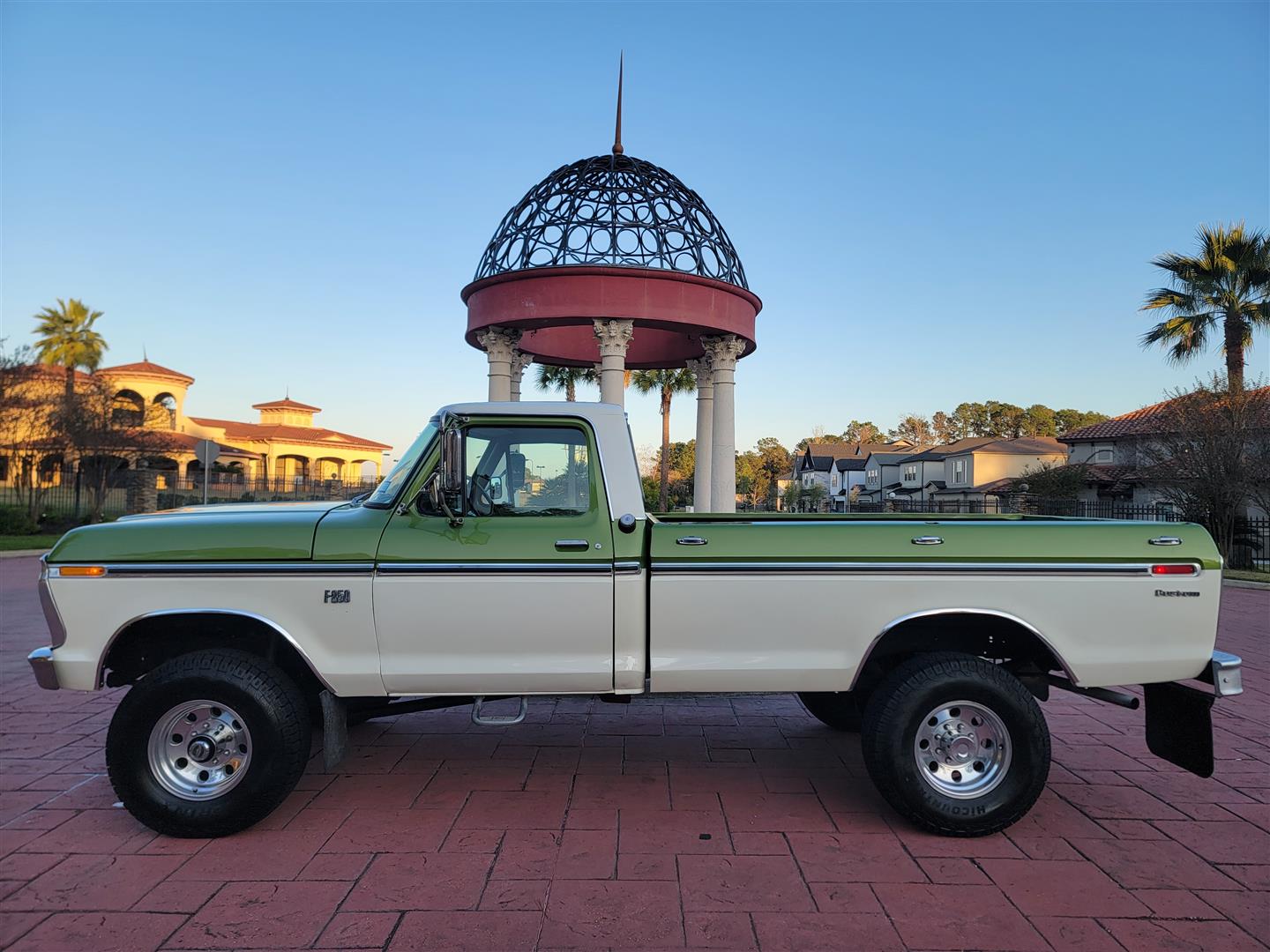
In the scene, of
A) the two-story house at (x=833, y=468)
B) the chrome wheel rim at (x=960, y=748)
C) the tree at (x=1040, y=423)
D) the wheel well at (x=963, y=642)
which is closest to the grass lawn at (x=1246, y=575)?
the wheel well at (x=963, y=642)

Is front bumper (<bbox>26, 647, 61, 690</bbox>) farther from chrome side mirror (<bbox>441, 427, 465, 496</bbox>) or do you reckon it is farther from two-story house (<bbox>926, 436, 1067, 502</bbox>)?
two-story house (<bbox>926, 436, 1067, 502</bbox>)

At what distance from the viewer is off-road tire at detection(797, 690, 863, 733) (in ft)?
17.5

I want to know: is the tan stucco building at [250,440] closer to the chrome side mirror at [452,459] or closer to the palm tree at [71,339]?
the palm tree at [71,339]

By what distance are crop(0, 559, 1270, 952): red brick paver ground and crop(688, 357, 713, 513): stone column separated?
910 centimetres

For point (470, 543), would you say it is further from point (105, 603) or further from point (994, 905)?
point (994, 905)

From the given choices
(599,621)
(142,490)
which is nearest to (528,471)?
(599,621)

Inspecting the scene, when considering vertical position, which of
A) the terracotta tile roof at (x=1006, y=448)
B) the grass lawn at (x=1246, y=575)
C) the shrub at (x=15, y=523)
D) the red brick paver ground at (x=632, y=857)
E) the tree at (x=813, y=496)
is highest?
the terracotta tile roof at (x=1006, y=448)

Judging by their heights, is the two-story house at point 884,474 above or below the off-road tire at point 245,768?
above

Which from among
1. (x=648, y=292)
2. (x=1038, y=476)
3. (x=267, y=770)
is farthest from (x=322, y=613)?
(x=1038, y=476)

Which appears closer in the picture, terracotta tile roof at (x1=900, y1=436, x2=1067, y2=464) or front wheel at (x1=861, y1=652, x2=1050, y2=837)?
front wheel at (x1=861, y1=652, x2=1050, y2=837)

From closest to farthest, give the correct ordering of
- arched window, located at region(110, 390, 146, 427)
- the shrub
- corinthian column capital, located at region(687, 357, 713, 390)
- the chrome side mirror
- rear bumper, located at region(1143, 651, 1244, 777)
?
the chrome side mirror < rear bumper, located at region(1143, 651, 1244, 777) < corinthian column capital, located at region(687, 357, 713, 390) < the shrub < arched window, located at region(110, 390, 146, 427)

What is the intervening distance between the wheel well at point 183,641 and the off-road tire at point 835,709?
126 inches

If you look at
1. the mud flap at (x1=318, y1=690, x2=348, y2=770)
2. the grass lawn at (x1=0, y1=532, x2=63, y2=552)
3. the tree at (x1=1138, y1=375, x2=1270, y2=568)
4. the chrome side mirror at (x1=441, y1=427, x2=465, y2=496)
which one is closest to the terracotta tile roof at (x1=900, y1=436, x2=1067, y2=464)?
the tree at (x1=1138, y1=375, x2=1270, y2=568)

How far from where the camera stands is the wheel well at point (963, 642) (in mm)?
3989
